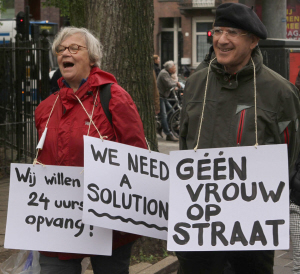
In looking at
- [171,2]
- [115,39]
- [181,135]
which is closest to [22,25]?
[115,39]

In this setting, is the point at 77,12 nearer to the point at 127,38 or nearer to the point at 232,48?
the point at 127,38

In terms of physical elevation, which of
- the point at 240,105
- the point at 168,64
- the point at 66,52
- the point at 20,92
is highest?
the point at 66,52

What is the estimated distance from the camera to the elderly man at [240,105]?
3059 mm

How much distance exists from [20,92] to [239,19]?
6.43 metres

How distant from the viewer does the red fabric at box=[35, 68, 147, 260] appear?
3254 mm

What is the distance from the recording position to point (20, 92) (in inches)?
356

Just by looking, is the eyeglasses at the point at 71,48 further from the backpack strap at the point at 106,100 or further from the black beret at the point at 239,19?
the black beret at the point at 239,19

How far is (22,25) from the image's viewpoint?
13.1 m

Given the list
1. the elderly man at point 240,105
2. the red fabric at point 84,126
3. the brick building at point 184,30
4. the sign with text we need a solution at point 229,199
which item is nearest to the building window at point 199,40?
the brick building at point 184,30

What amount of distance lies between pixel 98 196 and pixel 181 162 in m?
0.45

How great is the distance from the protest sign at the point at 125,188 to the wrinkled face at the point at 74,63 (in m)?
0.40

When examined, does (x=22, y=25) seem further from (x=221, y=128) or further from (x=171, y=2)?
(x=171, y=2)

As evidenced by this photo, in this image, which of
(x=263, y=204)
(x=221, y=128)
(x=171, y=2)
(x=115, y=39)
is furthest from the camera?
(x=171, y=2)

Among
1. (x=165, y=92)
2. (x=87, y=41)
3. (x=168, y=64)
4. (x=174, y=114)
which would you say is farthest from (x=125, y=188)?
(x=168, y=64)
